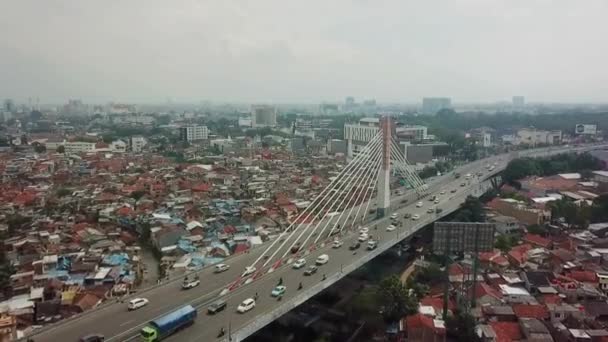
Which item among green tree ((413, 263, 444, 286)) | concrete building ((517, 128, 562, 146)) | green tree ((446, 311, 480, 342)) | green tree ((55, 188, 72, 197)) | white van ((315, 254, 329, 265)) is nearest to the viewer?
green tree ((446, 311, 480, 342))

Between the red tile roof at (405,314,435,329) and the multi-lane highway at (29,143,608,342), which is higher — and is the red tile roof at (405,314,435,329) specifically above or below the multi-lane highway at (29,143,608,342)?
below

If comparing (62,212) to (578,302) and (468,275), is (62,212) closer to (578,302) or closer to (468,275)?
(468,275)

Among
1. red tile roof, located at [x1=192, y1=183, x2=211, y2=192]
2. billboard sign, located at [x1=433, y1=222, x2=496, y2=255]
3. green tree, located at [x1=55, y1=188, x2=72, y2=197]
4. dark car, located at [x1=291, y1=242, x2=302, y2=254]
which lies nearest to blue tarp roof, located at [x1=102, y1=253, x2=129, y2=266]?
dark car, located at [x1=291, y1=242, x2=302, y2=254]

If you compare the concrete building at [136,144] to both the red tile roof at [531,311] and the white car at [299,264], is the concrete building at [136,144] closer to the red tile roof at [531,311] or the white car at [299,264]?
the white car at [299,264]

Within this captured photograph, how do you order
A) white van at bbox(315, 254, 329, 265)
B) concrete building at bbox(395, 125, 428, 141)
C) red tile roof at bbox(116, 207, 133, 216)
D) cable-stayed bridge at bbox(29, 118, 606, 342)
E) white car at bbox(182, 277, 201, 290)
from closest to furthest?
cable-stayed bridge at bbox(29, 118, 606, 342), white car at bbox(182, 277, 201, 290), white van at bbox(315, 254, 329, 265), red tile roof at bbox(116, 207, 133, 216), concrete building at bbox(395, 125, 428, 141)

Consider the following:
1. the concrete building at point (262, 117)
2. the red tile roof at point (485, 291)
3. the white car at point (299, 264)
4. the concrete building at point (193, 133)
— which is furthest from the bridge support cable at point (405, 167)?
the concrete building at point (262, 117)

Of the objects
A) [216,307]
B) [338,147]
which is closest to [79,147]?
[338,147]

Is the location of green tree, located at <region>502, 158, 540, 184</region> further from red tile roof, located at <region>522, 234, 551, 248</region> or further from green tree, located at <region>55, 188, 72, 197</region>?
green tree, located at <region>55, 188, 72, 197</region>
